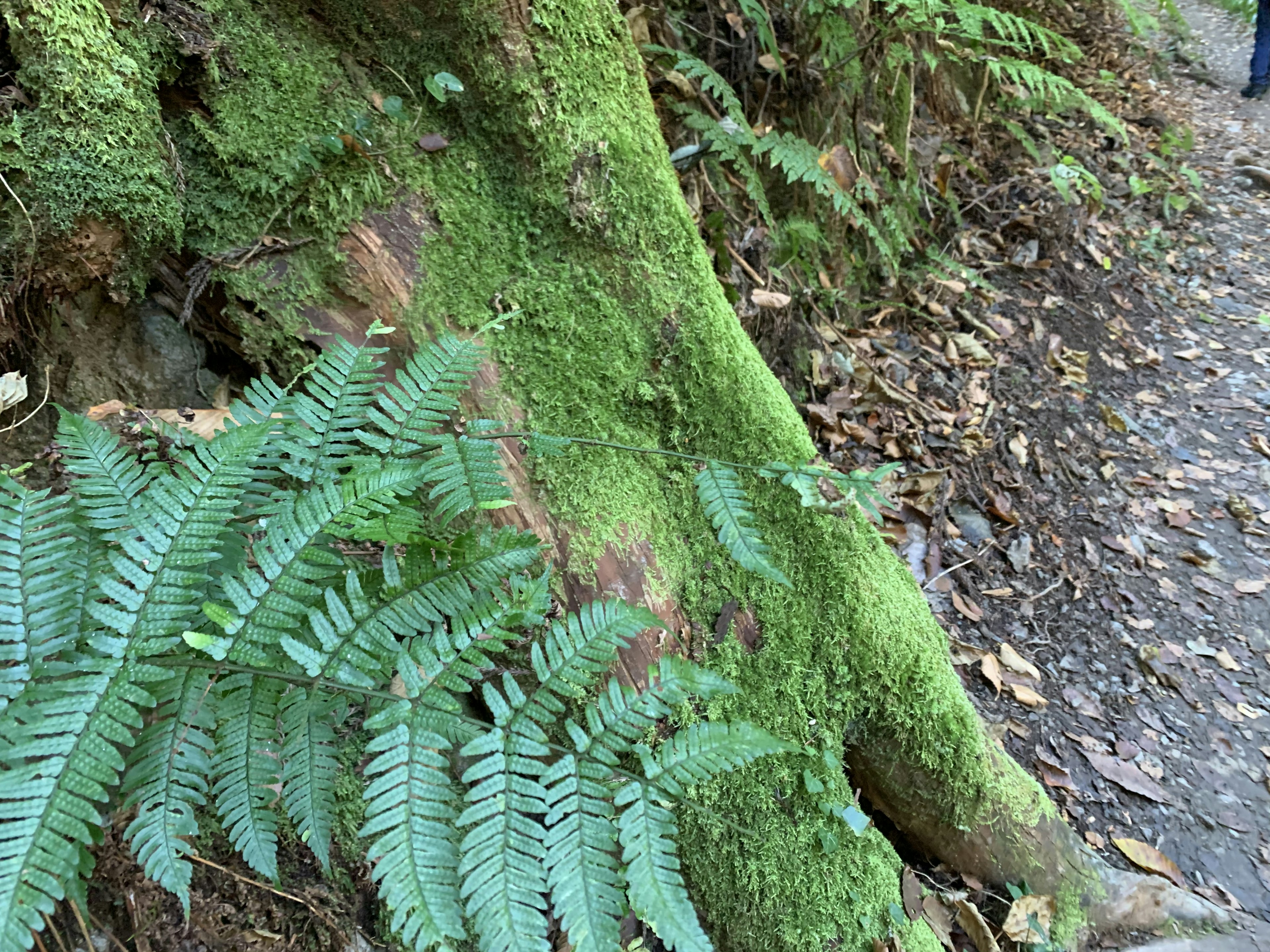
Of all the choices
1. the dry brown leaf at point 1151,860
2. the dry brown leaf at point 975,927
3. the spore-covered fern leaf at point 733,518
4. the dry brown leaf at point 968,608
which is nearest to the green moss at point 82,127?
the spore-covered fern leaf at point 733,518

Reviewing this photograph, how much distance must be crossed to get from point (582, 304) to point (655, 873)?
1599mm

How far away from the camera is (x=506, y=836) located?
1.33 m

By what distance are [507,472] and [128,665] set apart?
98 centimetres

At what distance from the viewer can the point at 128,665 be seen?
4.42ft

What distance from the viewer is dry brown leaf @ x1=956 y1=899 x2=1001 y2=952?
2424 mm

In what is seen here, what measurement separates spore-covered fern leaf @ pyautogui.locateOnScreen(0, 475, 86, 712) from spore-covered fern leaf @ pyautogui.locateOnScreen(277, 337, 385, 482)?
1.47 feet

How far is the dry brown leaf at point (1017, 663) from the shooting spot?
138 inches

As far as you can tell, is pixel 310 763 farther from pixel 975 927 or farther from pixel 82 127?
pixel 975 927

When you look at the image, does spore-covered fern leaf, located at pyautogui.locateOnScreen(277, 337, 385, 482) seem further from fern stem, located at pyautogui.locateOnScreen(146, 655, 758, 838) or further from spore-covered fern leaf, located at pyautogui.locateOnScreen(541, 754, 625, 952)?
spore-covered fern leaf, located at pyautogui.locateOnScreen(541, 754, 625, 952)

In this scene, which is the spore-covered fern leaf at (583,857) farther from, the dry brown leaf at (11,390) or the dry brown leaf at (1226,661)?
the dry brown leaf at (1226,661)

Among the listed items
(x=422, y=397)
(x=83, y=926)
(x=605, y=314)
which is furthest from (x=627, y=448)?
(x=83, y=926)

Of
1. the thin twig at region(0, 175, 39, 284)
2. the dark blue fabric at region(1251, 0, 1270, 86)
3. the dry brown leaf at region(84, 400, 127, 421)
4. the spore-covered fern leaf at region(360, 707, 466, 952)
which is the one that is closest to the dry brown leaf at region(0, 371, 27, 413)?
the dry brown leaf at region(84, 400, 127, 421)

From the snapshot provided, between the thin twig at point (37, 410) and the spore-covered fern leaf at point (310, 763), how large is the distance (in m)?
1.22

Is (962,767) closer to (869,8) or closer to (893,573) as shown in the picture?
(893,573)
